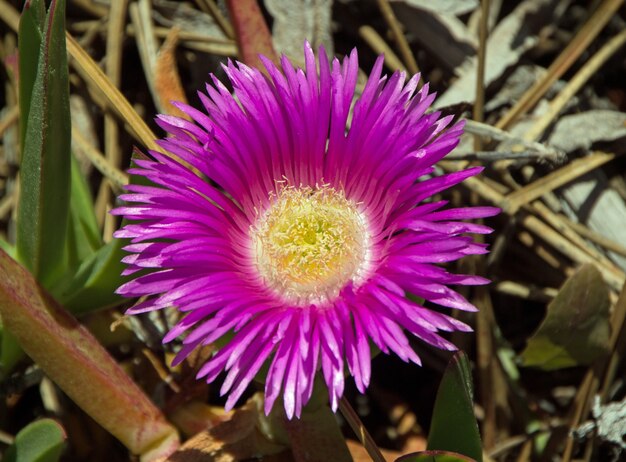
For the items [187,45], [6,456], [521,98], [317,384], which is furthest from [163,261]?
[521,98]

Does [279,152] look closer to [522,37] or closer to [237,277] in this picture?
[237,277]

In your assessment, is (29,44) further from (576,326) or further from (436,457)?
(576,326)

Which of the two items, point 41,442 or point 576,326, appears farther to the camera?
point 576,326

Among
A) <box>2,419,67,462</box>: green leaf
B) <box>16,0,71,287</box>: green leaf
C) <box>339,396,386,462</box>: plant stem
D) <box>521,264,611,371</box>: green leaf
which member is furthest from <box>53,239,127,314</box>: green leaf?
<box>521,264,611,371</box>: green leaf

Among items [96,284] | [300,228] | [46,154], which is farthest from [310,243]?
[46,154]

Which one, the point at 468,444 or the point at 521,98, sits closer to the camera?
the point at 468,444

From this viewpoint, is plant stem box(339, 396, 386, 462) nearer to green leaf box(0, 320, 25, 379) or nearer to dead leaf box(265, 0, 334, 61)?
green leaf box(0, 320, 25, 379)

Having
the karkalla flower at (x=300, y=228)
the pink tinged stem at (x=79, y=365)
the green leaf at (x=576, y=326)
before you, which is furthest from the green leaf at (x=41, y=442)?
the green leaf at (x=576, y=326)
